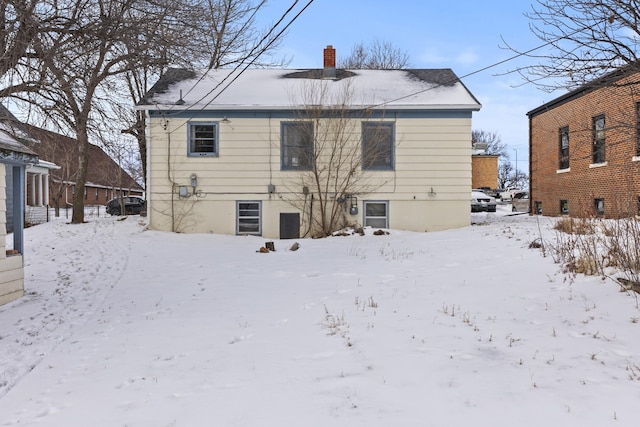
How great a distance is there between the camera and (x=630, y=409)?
8.95 feet

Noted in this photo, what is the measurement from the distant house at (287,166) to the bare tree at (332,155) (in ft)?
0.13

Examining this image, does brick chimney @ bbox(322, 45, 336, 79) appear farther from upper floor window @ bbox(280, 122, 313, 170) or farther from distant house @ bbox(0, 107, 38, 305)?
distant house @ bbox(0, 107, 38, 305)

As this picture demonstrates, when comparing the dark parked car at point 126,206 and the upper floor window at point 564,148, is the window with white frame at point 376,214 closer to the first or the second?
the upper floor window at point 564,148

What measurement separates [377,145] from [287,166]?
120 inches

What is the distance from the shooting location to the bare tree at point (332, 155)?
13.7 m

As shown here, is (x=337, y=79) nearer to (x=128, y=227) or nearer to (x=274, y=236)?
(x=274, y=236)

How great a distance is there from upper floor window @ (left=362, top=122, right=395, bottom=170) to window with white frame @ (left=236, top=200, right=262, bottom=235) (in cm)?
386

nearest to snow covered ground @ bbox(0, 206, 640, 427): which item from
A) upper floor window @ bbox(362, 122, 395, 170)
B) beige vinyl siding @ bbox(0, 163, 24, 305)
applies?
beige vinyl siding @ bbox(0, 163, 24, 305)

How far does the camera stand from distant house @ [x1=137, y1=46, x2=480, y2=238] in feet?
45.6

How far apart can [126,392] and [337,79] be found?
46.4 feet

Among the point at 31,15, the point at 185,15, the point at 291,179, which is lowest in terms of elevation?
the point at 291,179

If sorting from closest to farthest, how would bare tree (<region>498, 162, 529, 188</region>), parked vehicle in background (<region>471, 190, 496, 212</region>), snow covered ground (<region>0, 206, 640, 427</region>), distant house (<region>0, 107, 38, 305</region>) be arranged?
1. snow covered ground (<region>0, 206, 640, 427</region>)
2. distant house (<region>0, 107, 38, 305</region>)
3. parked vehicle in background (<region>471, 190, 496, 212</region>)
4. bare tree (<region>498, 162, 529, 188</region>)

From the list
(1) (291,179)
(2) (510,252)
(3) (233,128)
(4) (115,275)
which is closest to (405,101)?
(1) (291,179)

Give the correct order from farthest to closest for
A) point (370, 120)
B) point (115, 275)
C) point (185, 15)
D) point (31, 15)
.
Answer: point (370, 120) → point (115, 275) → point (185, 15) → point (31, 15)
